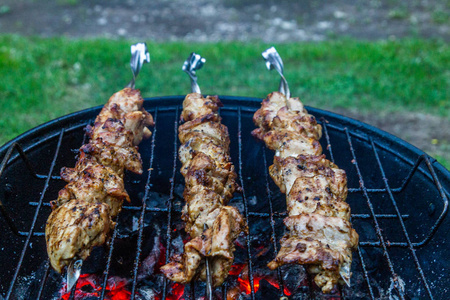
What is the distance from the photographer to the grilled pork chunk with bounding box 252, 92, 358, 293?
1.95 metres

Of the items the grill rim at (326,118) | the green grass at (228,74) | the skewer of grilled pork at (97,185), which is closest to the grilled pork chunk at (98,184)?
the skewer of grilled pork at (97,185)

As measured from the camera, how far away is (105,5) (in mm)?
8594

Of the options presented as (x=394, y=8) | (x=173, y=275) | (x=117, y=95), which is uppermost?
(x=394, y=8)

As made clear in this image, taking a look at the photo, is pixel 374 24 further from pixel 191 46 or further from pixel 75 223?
pixel 75 223

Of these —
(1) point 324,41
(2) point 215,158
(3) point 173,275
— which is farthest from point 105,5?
(3) point 173,275

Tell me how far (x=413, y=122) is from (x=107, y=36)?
547 cm

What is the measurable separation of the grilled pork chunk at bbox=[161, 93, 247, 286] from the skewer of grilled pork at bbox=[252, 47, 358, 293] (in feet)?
0.90

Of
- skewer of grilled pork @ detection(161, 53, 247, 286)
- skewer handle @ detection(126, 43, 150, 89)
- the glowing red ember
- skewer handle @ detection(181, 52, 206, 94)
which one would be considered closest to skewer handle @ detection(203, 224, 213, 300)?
skewer of grilled pork @ detection(161, 53, 247, 286)

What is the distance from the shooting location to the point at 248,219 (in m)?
2.82

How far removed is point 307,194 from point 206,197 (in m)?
0.58

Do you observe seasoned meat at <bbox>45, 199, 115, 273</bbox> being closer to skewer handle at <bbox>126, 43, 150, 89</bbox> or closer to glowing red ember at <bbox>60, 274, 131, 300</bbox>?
glowing red ember at <bbox>60, 274, 131, 300</bbox>

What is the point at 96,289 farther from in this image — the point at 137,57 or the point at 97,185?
the point at 137,57

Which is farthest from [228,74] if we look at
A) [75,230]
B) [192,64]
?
[75,230]

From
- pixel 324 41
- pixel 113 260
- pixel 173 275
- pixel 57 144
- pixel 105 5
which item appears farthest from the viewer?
pixel 105 5
